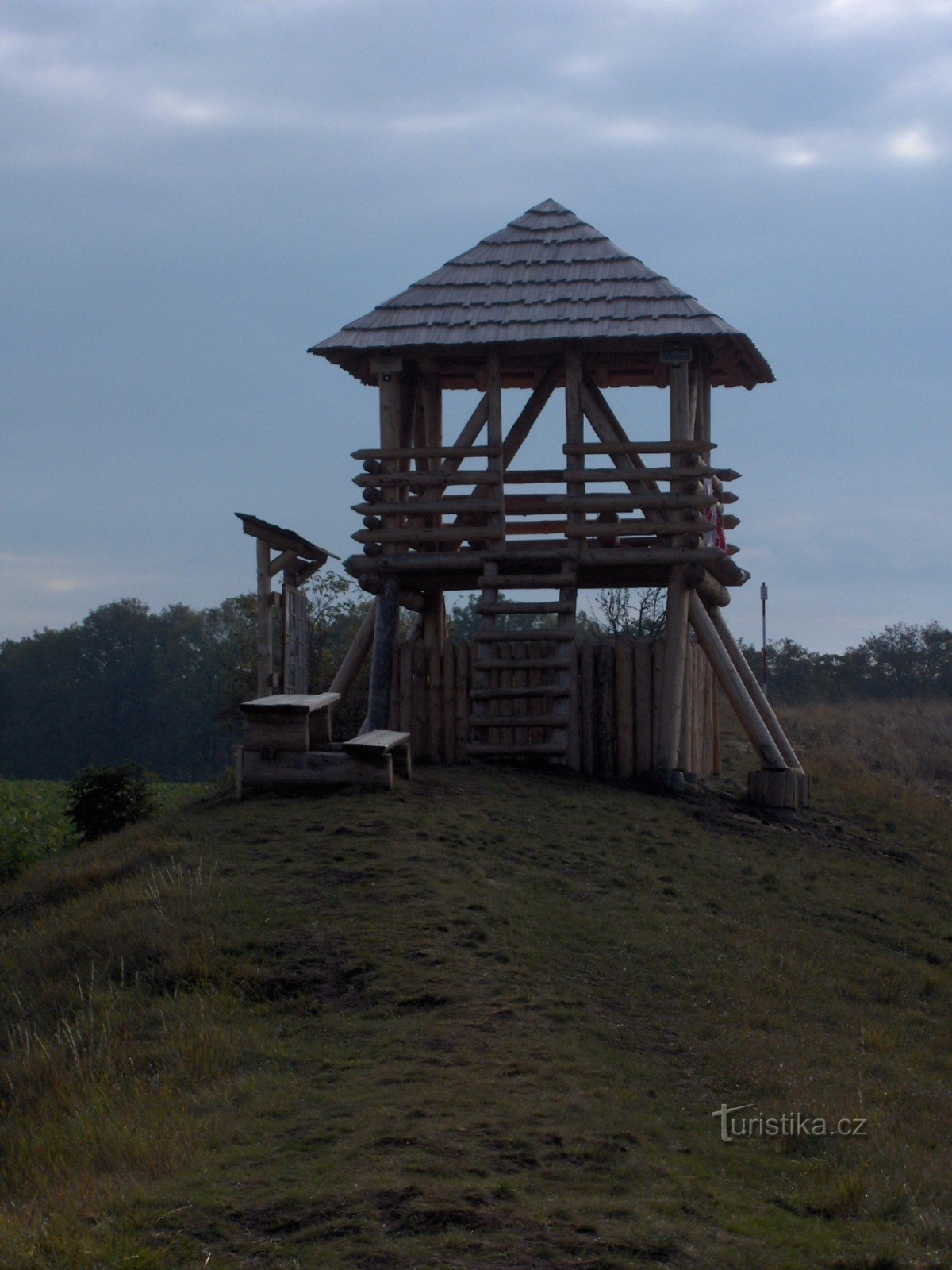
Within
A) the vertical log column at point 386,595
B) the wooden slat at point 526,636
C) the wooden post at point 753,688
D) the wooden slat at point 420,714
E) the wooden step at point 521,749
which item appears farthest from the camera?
the wooden post at point 753,688

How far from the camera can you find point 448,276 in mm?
18516

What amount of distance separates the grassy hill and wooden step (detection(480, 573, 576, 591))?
157 inches

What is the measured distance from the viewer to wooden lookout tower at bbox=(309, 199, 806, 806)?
54.0 ft

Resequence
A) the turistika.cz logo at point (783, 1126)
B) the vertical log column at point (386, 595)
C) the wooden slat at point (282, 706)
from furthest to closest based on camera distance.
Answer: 1. the vertical log column at point (386, 595)
2. the wooden slat at point (282, 706)
3. the turistika.cz logo at point (783, 1126)

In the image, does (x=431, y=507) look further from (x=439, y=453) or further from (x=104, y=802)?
(x=104, y=802)

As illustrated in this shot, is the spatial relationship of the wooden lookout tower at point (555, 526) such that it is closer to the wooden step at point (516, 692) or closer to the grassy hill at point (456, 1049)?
the wooden step at point (516, 692)

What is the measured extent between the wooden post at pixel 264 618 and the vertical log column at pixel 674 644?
4265 mm

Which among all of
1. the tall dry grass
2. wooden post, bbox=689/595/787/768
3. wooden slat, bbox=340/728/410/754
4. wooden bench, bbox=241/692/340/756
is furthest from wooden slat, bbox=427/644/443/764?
the tall dry grass

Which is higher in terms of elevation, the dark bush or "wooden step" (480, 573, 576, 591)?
"wooden step" (480, 573, 576, 591)

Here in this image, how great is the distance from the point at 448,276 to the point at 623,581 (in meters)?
4.33

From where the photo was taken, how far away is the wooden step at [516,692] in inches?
625

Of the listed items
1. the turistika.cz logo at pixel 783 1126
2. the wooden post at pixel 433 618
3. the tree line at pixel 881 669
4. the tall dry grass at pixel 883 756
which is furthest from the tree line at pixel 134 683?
the turistika.cz logo at pixel 783 1126

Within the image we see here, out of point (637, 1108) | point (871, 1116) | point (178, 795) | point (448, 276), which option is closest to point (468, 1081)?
point (637, 1108)

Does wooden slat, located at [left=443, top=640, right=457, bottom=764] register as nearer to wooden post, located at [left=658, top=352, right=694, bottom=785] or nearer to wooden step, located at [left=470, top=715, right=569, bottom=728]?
wooden step, located at [left=470, top=715, right=569, bottom=728]
